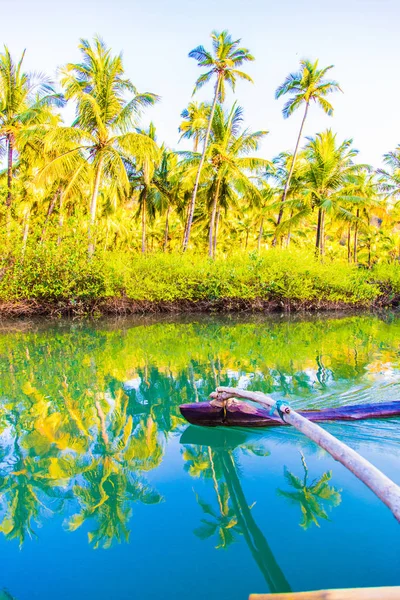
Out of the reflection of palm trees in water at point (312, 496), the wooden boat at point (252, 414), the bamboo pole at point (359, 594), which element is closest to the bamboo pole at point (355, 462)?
the bamboo pole at point (359, 594)

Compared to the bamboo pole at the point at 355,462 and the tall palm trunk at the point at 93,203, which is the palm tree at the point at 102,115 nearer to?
the tall palm trunk at the point at 93,203

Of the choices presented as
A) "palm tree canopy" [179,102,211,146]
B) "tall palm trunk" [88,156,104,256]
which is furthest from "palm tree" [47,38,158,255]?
"palm tree canopy" [179,102,211,146]

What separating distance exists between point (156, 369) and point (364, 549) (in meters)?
5.77

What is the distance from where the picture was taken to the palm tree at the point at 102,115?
1808cm

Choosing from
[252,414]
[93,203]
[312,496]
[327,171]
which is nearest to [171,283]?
[93,203]

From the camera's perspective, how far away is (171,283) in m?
18.3

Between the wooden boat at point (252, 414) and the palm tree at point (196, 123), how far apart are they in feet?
71.1

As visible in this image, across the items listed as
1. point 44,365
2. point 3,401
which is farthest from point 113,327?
point 3,401

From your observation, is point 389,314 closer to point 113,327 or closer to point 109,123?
point 113,327

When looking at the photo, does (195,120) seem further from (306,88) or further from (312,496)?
(312,496)

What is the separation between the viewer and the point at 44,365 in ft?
28.4

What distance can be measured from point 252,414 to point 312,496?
114cm

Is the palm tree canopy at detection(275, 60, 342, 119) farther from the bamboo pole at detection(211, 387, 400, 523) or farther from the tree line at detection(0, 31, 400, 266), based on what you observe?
the bamboo pole at detection(211, 387, 400, 523)

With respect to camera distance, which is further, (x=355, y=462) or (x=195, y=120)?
(x=195, y=120)
